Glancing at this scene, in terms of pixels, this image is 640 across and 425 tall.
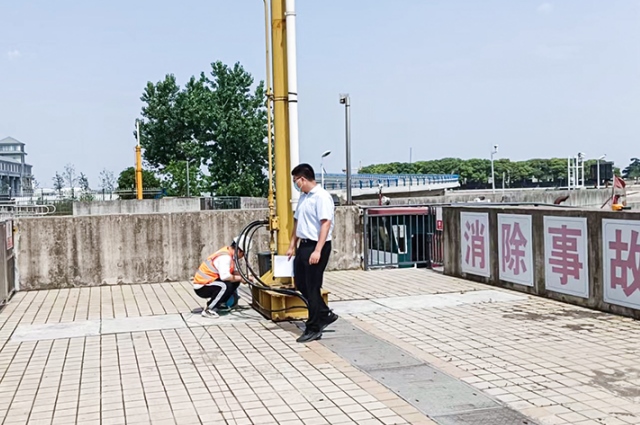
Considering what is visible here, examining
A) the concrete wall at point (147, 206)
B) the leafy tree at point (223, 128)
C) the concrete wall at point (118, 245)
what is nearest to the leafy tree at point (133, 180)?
the leafy tree at point (223, 128)

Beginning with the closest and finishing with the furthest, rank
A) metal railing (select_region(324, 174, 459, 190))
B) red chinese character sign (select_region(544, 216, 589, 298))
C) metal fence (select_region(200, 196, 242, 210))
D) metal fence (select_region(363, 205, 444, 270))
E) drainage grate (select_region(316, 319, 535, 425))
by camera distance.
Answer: drainage grate (select_region(316, 319, 535, 425))
red chinese character sign (select_region(544, 216, 589, 298))
metal fence (select_region(363, 205, 444, 270))
metal fence (select_region(200, 196, 242, 210))
metal railing (select_region(324, 174, 459, 190))

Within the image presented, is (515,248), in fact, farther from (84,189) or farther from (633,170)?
(633,170)

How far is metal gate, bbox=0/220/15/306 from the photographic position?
420 inches

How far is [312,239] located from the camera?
25.1 ft

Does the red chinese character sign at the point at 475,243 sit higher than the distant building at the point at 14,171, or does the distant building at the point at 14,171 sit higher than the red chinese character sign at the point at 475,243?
the distant building at the point at 14,171

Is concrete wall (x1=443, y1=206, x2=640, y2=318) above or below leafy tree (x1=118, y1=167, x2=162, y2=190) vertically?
below

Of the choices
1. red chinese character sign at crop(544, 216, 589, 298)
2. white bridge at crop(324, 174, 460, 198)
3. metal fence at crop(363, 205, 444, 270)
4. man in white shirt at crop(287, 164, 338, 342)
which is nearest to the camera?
man in white shirt at crop(287, 164, 338, 342)

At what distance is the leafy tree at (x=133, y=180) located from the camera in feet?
187

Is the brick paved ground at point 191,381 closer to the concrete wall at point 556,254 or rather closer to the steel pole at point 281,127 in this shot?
the steel pole at point 281,127

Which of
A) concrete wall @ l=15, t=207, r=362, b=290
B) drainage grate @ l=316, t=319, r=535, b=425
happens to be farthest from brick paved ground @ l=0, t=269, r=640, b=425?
concrete wall @ l=15, t=207, r=362, b=290

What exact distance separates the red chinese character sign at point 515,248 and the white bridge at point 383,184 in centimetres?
3541

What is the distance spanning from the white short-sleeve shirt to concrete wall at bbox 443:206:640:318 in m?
3.78

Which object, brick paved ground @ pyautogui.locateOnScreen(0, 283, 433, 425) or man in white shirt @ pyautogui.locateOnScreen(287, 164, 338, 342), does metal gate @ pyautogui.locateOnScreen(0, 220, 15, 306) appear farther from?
man in white shirt @ pyautogui.locateOnScreen(287, 164, 338, 342)

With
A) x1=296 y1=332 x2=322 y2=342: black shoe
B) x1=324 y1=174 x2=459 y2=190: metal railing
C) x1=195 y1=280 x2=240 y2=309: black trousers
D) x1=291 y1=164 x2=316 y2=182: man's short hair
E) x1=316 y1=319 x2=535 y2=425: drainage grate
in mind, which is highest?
x1=324 y1=174 x2=459 y2=190: metal railing
